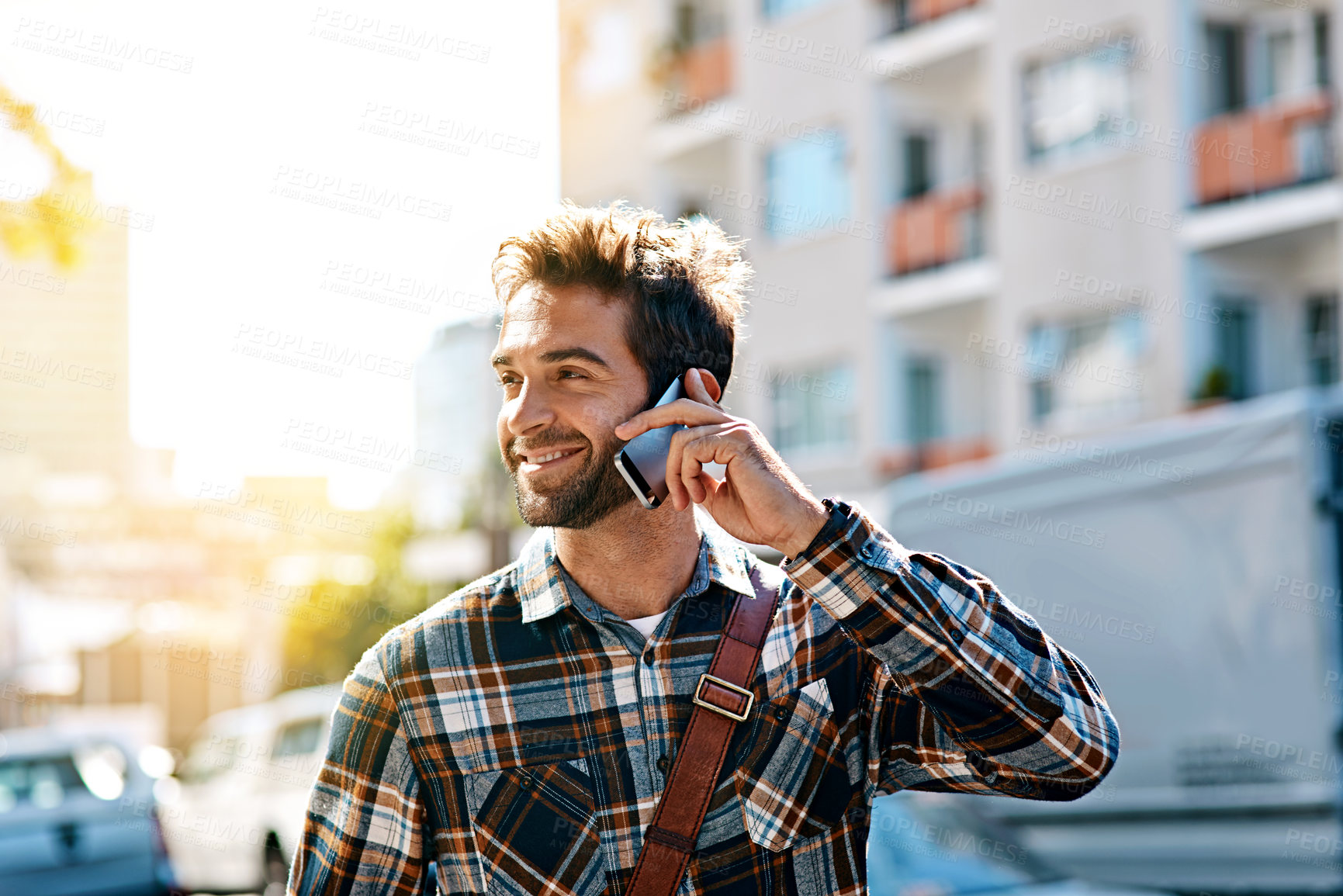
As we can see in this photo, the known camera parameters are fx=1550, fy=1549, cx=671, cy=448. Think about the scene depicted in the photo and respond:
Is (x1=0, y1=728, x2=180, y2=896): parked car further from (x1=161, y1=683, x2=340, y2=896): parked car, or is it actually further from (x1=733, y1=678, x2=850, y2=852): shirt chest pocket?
(x1=733, y1=678, x2=850, y2=852): shirt chest pocket

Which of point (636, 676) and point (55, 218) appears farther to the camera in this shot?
point (55, 218)

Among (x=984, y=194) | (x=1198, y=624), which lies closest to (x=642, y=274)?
(x=1198, y=624)

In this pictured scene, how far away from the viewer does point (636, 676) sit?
2.39m

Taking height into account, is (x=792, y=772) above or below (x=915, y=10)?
below

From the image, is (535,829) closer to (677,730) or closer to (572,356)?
(677,730)

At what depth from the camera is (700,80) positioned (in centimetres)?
2431

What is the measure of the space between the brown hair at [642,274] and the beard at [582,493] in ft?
0.48

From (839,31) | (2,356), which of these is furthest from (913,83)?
(2,356)

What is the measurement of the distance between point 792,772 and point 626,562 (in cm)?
44

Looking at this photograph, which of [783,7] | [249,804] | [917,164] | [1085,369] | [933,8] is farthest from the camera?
[783,7]

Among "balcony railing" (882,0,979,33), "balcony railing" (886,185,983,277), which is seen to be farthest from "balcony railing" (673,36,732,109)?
"balcony railing" (886,185,983,277)

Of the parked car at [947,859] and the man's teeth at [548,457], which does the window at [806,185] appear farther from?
the man's teeth at [548,457]

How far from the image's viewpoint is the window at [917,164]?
21.5m

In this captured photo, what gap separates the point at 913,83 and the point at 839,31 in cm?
140
